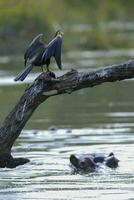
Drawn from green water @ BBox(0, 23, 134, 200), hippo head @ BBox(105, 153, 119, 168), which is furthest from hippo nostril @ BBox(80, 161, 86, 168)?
hippo head @ BBox(105, 153, 119, 168)

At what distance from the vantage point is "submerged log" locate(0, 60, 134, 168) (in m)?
13.1

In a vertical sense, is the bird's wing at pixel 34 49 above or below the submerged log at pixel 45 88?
above

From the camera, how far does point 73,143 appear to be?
53.9ft

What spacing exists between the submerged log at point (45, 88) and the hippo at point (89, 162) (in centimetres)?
102

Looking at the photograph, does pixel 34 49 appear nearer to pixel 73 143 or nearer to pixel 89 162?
pixel 89 162

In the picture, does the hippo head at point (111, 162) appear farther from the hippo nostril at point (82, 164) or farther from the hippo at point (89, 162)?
the hippo nostril at point (82, 164)

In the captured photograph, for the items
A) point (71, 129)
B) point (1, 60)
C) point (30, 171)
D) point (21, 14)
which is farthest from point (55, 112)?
point (21, 14)

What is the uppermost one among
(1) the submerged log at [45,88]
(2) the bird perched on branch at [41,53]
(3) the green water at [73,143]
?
(2) the bird perched on branch at [41,53]

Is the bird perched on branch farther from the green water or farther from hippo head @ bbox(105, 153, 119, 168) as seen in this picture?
hippo head @ bbox(105, 153, 119, 168)

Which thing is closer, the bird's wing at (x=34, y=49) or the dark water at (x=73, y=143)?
the dark water at (x=73, y=143)

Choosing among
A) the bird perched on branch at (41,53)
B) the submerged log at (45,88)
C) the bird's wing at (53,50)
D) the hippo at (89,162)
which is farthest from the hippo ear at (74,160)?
the bird's wing at (53,50)

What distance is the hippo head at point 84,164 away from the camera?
46.2 ft

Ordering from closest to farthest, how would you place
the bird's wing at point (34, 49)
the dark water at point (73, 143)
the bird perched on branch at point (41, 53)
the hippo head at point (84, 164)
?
the dark water at point (73, 143)
the bird perched on branch at point (41, 53)
the bird's wing at point (34, 49)
the hippo head at point (84, 164)

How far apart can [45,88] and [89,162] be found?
1554 mm
